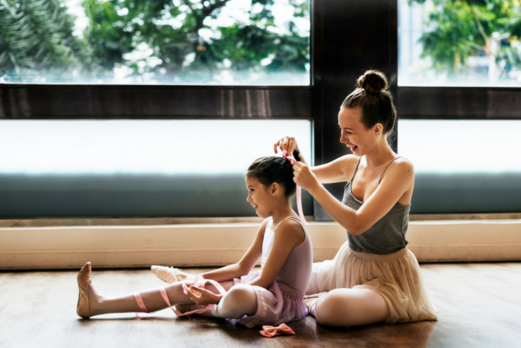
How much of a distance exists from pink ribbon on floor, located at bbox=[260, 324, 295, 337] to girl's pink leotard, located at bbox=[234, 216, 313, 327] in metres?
0.04

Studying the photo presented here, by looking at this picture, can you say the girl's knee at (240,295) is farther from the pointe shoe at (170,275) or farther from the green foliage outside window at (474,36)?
the green foliage outside window at (474,36)

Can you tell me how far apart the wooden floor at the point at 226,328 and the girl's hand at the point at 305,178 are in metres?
0.52

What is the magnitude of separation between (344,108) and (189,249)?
4.86 ft

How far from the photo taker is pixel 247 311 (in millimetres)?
1653

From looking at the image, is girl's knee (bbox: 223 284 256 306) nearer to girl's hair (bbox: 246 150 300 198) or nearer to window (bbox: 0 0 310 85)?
girl's hair (bbox: 246 150 300 198)

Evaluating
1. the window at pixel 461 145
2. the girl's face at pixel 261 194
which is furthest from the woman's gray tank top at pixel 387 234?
the window at pixel 461 145

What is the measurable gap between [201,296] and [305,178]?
57 cm

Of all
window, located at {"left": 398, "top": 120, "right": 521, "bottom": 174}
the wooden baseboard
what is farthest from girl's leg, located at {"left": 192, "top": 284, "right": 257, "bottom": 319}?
window, located at {"left": 398, "top": 120, "right": 521, "bottom": 174}

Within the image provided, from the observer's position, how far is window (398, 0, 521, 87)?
3.14m

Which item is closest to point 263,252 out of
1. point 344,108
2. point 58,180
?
point 344,108

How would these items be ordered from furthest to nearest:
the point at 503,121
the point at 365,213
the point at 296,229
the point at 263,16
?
the point at 503,121
the point at 263,16
the point at 296,229
the point at 365,213

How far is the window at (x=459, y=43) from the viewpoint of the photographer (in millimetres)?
3137

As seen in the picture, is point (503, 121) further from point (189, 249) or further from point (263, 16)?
point (189, 249)

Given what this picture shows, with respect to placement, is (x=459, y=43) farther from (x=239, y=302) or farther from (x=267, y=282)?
(x=239, y=302)
